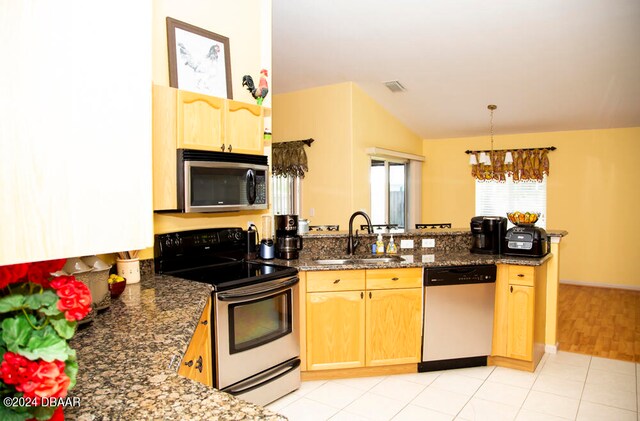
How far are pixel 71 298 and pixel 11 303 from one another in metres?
0.08

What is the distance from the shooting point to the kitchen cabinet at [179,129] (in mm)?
2576

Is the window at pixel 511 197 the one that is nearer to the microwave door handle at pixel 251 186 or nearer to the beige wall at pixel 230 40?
the beige wall at pixel 230 40

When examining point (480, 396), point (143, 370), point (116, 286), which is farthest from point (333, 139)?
point (143, 370)

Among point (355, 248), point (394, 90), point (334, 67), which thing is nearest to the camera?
point (355, 248)

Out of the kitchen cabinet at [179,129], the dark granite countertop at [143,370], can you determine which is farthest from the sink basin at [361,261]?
the dark granite countertop at [143,370]

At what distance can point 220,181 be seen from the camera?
2.84 meters

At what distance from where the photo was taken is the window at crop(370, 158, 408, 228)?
20.5 feet

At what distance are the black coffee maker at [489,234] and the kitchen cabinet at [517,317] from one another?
0.29 metres

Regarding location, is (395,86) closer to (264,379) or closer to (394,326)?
(394,326)

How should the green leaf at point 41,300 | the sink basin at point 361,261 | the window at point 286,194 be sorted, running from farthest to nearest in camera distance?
the window at point 286,194 → the sink basin at point 361,261 → the green leaf at point 41,300

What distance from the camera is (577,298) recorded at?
582 cm

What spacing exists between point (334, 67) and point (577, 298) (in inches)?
178

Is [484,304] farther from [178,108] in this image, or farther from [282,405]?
[178,108]

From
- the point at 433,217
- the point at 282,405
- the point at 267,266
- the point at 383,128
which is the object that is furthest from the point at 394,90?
the point at 282,405
